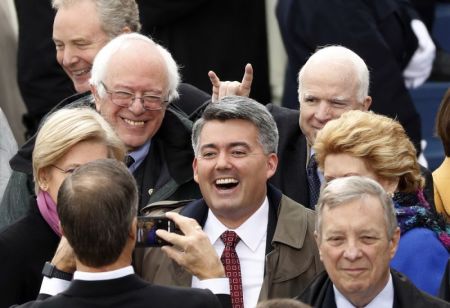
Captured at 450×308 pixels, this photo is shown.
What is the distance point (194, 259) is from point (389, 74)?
11.4 feet

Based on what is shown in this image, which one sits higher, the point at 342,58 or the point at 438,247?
the point at 342,58

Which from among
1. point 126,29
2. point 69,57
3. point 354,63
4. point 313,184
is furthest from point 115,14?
point 313,184

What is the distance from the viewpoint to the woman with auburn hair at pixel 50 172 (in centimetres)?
637

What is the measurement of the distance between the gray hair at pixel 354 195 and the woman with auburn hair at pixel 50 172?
3.09 feet

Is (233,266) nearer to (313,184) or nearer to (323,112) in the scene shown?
(313,184)

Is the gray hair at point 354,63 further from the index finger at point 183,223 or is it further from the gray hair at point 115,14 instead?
the index finger at point 183,223

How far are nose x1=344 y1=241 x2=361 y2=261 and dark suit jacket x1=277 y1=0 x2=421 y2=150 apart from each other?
325 cm

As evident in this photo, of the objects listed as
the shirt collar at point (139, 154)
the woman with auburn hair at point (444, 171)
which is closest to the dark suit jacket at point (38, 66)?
the shirt collar at point (139, 154)

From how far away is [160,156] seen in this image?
7469 mm

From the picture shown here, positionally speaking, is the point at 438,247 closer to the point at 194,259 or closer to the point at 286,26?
the point at 194,259

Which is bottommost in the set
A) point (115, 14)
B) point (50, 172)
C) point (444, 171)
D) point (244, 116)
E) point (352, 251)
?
point (444, 171)

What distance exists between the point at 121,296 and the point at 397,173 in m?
1.59

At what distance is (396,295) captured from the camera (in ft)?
19.8

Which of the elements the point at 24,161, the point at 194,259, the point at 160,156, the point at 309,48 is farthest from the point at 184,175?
the point at 309,48
